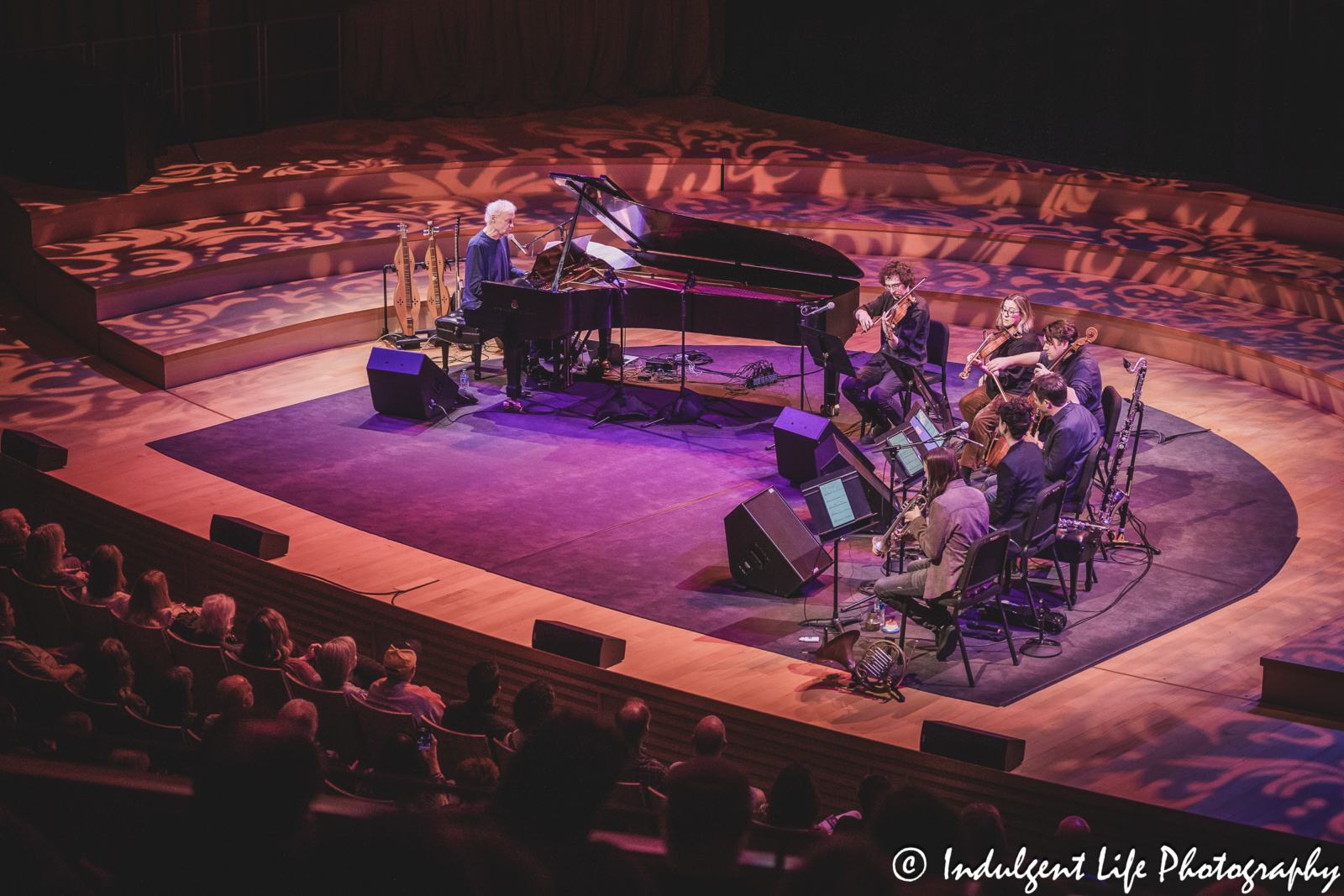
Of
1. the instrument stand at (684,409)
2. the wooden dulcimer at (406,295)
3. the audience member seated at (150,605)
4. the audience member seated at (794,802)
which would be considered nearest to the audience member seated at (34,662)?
the audience member seated at (150,605)

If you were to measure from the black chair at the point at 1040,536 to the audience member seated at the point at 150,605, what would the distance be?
3.40 meters

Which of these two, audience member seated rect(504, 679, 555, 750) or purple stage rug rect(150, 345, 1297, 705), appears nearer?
audience member seated rect(504, 679, 555, 750)

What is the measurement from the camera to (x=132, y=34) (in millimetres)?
11133

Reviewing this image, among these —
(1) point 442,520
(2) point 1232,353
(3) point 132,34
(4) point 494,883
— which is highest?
(3) point 132,34

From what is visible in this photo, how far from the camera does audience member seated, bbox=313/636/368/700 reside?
437 cm

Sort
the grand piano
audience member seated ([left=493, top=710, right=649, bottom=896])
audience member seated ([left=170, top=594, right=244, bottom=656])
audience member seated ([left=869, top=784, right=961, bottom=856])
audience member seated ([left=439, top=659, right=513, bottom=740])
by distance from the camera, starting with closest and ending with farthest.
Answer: audience member seated ([left=493, top=710, right=649, bottom=896]) → audience member seated ([left=869, top=784, right=961, bottom=856]) → audience member seated ([left=439, top=659, right=513, bottom=740]) → audience member seated ([left=170, top=594, right=244, bottom=656]) → the grand piano

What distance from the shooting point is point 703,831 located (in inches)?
70.5

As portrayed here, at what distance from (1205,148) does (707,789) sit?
34.2 ft

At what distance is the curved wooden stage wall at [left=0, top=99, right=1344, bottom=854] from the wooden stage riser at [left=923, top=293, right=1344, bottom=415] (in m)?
0.02

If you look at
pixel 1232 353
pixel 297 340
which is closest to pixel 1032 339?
pixel 1232 353

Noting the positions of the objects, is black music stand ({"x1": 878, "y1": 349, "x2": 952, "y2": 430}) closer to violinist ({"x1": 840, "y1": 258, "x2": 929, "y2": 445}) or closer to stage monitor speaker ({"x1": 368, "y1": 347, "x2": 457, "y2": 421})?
violinist ({"x1": 840, "y1": 258, "x2": 929, "y2": 445})

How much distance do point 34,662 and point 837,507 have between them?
10.4ft

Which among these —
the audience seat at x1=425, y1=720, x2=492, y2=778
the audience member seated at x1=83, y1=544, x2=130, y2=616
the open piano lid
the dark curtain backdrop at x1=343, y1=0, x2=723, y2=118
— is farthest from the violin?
the dark curtain backdrop at x1=343, y1=0, x2=723, y2=118

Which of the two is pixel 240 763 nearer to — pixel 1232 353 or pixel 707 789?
pixel 707 789
